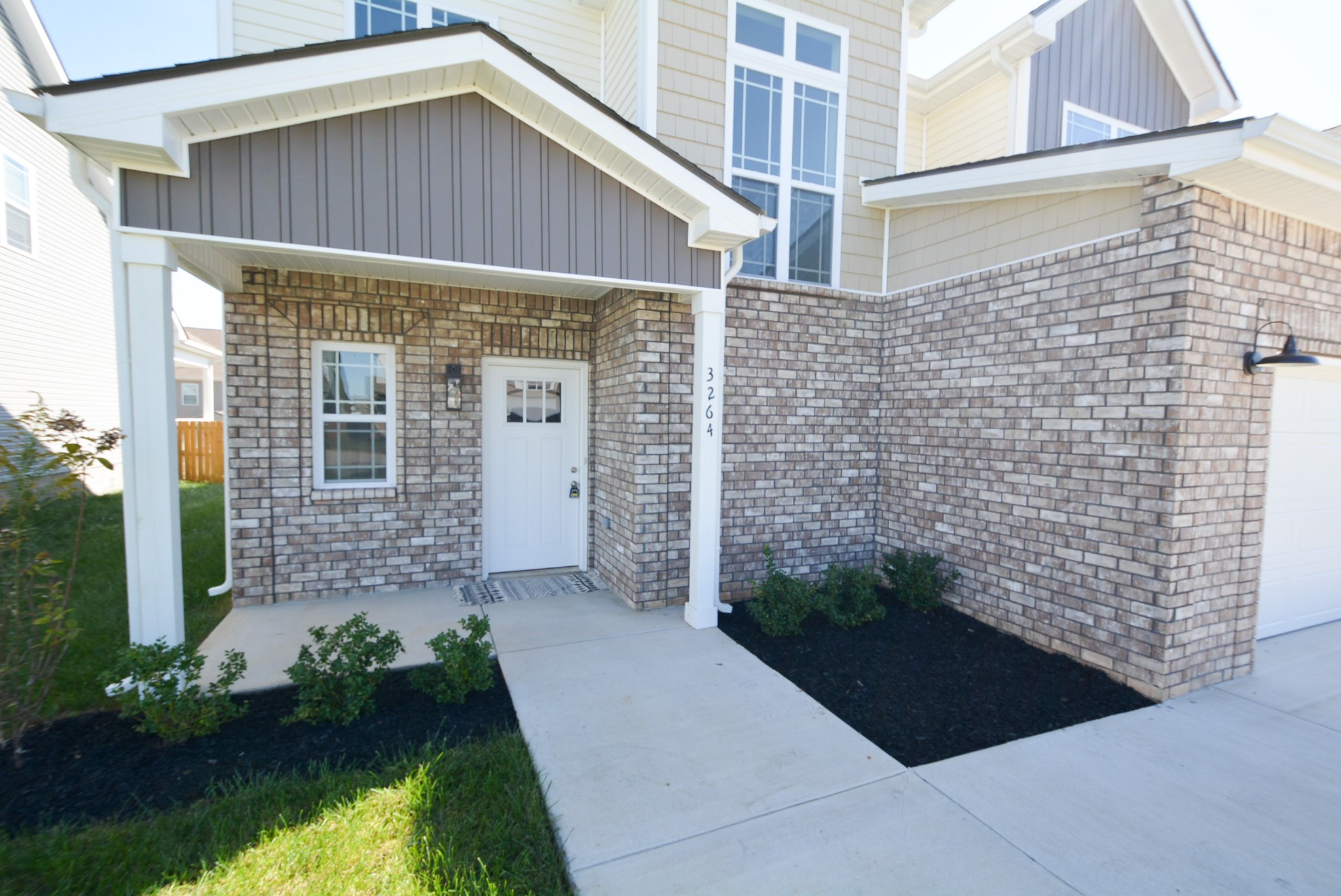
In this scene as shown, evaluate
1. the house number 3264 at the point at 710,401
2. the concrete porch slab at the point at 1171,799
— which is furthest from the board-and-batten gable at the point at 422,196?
the concrete porch slab at the point at 1171,799

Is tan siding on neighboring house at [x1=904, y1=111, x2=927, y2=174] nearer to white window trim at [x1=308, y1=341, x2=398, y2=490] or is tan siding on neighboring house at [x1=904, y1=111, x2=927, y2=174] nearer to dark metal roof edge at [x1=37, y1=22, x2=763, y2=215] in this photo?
dark metal roof edge at [x1=37, y1=22, x2=763, y2=215]

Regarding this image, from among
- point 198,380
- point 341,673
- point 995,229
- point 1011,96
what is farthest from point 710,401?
point 198,380

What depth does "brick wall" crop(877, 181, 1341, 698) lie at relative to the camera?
12.9 ft

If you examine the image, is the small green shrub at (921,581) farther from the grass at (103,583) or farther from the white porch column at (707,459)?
the grass at (103,583)

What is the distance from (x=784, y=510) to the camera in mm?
6043

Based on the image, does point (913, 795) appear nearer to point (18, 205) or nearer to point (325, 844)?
point (325, 844)

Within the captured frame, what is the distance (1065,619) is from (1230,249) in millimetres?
2763

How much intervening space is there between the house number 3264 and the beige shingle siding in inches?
78.7

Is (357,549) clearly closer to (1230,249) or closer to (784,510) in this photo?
(784,510)

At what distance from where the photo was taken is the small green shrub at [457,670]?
3805mm

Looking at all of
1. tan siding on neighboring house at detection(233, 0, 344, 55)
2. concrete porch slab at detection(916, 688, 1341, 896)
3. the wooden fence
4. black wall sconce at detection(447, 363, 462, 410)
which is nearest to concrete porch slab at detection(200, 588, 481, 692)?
black wall sconce at detection(447, 363, 462, 410)

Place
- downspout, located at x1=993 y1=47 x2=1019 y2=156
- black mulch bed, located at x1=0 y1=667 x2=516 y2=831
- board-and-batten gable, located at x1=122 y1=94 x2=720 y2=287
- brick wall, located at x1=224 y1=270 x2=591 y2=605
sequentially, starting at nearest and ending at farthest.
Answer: black mulch bed, located at x1=0 y1=667 x2=516 y2=831
board-and-batten gable, located at x1=122 y1=94 x2=720 y2=287
brick wall, located at x1=224 y1=270 x2=591 y2=605
downspout, located at x1=993 y1=47 x2=1019 y2=156

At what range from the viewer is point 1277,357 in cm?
403

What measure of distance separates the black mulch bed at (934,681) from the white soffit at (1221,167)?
3.37m
